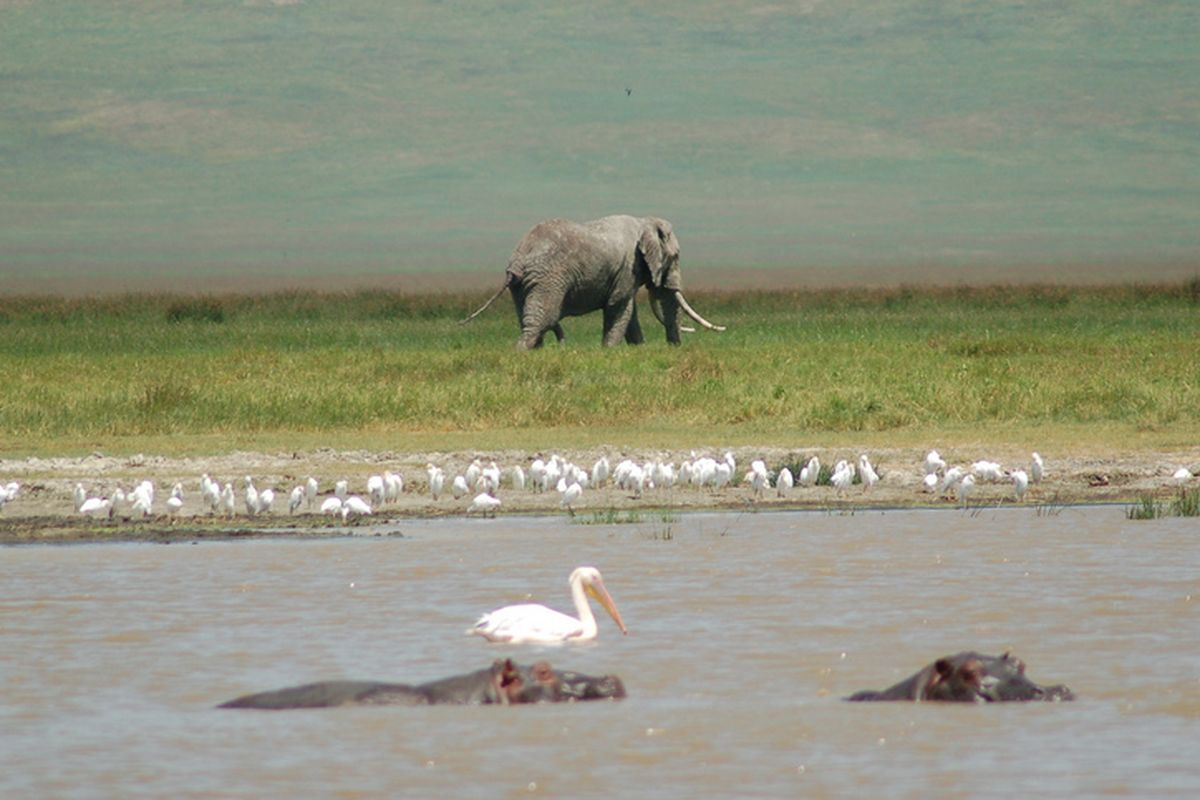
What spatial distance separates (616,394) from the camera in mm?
21000

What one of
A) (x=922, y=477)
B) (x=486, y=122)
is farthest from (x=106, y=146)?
(x=922, y=477)

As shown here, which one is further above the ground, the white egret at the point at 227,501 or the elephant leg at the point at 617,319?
the elephant leg at the point at 617,319

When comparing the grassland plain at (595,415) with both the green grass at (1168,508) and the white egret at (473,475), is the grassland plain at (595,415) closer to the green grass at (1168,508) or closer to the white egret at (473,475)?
the green grass at (1168,508)

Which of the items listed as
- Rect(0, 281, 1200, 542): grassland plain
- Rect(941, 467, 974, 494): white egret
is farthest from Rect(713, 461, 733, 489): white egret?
Rect(941, 467, 974, 494): white egret

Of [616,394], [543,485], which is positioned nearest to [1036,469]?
[543,485]

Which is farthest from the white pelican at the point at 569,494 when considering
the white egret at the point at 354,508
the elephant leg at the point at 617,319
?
the elephant leg at the point at 617,319

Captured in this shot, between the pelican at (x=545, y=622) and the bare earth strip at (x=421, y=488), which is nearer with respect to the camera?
the pelican at (x=545, y=622)

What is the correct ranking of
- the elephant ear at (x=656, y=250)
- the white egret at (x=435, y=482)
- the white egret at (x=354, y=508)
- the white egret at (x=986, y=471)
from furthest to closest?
the elephant ear at (x=656, y=250)
the white egret at (x=986, y=471)
the white egret at (x=435, y=482)
the white egret at (x=354, y=508)

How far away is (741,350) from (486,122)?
8490 centimetres

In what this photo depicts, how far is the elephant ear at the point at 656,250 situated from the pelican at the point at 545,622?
22980mm

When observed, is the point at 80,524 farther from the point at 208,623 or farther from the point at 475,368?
the point at 475,368

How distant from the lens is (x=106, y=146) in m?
107

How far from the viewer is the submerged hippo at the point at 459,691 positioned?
28.8 ft

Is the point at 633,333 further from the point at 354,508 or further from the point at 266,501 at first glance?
the point at 354,508
